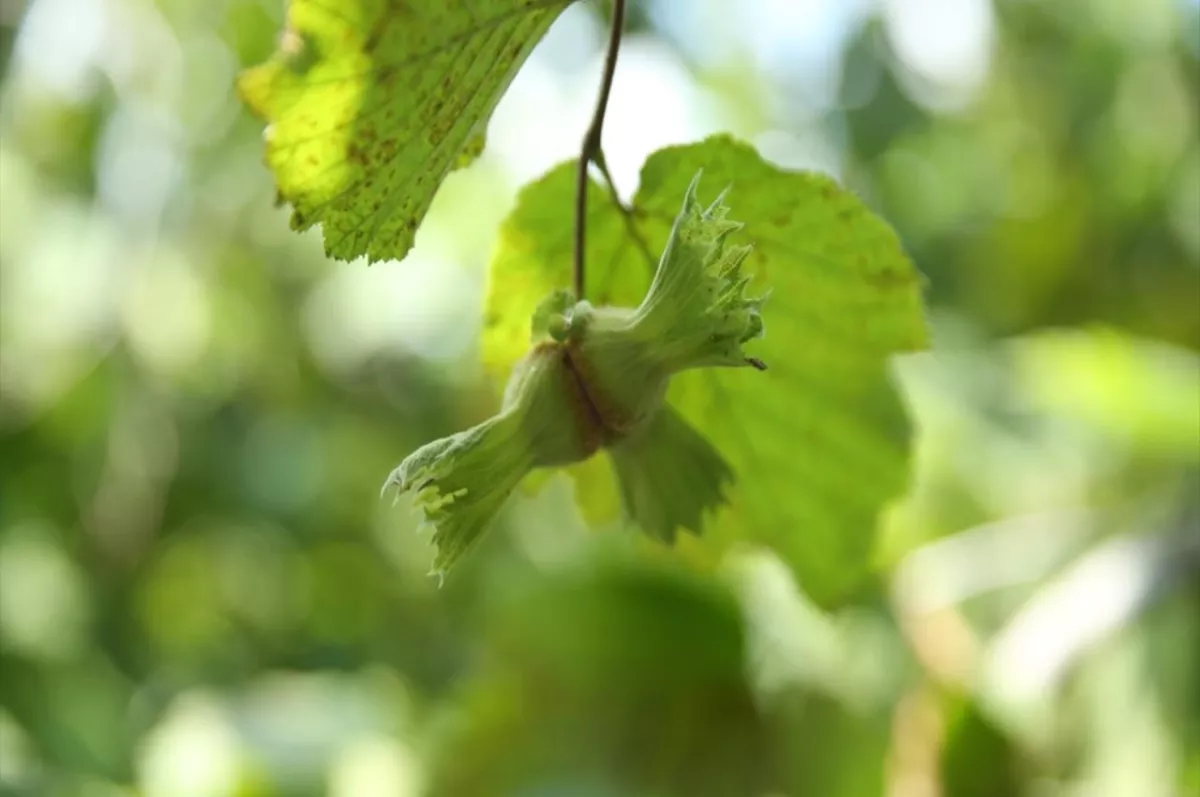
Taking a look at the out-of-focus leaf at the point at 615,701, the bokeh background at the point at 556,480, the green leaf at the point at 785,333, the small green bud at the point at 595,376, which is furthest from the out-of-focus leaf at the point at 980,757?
the small green bud at the point at 595,376

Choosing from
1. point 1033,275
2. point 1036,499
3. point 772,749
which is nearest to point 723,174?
point 772,749

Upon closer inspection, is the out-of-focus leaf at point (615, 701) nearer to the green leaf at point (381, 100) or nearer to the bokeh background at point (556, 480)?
the bokeh background at point (556, 480)

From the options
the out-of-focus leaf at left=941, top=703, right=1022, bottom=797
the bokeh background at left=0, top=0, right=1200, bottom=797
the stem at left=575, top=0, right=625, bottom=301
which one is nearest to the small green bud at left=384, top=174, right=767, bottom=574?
the stem at left=575, top=0, right=625, bottom=301

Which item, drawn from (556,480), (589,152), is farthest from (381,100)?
(556,480)

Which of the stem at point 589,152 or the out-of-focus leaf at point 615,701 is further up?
the out-of-focus leaf at point 615,701

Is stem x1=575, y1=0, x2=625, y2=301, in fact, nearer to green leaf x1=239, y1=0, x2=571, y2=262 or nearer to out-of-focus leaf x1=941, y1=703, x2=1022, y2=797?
green leaf x1=239, y1=0, x2=571, y2=262

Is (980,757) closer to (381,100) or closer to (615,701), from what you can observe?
(615,701)
